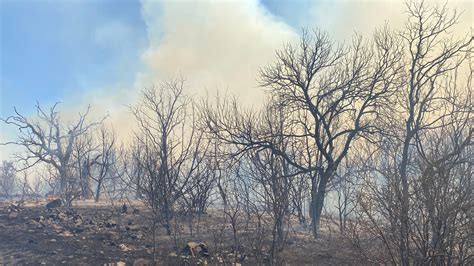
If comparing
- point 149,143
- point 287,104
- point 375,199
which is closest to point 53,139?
point 149,143

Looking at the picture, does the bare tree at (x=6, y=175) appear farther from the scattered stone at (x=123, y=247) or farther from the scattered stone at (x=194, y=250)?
the scattered stone at (x=194, y=250)

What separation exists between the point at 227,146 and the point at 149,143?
3233 mm

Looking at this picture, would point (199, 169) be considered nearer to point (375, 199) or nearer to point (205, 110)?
point (205, 110)

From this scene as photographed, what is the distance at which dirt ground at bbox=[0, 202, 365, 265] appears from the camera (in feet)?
33.6

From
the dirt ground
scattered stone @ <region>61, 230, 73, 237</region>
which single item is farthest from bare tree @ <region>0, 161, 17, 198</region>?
scattered stone @ <region>61, 230, 73, 237</region>

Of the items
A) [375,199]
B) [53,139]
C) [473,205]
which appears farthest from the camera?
[53,139]

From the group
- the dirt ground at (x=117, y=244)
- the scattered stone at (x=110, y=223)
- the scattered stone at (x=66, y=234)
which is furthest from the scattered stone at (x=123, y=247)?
the scattered stone at (x=110, y=223)

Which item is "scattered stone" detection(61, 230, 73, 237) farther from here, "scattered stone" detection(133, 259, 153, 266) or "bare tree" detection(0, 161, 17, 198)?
"bare tree" detection(0, 161, 17, 198)

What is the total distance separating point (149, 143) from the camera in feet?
49.8

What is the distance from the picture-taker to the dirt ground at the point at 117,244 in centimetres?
1024

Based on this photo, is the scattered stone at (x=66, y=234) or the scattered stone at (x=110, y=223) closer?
the scattered stone at (x=66, y=234)

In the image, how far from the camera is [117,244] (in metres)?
12.0

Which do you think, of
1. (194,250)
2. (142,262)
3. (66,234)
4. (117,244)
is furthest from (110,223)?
(142,262)

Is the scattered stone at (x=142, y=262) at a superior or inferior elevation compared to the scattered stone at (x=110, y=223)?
inferior
